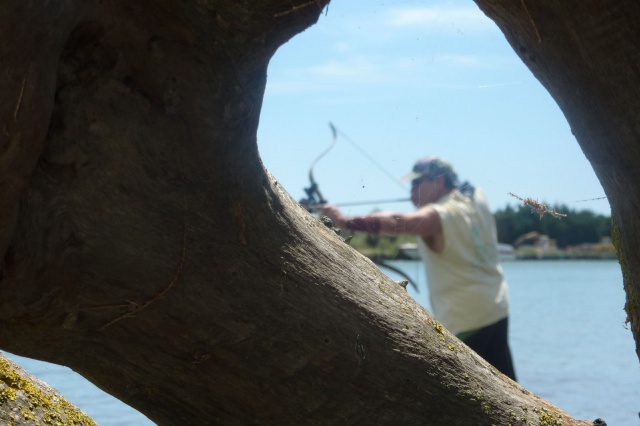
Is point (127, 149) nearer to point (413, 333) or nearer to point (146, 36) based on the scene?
point (146, 36)

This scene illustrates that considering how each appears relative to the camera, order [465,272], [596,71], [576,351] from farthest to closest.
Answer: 1. [576,351]
2. [465,272]
3. [596,71]

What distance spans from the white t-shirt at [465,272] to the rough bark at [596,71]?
2346 mm

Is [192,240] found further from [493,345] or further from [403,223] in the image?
[493,345]

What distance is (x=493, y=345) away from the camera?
4.57 metres

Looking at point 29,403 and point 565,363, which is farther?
point 565,363

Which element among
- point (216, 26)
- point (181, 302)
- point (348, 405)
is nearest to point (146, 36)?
point (216, 26)

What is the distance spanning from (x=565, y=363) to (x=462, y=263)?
26.9 feet

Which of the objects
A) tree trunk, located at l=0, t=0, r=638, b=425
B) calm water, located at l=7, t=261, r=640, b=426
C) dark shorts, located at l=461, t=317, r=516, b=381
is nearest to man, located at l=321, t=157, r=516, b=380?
dark shorts, located at l=461, t=317, r=516, b=381

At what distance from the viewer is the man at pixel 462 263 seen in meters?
4.59

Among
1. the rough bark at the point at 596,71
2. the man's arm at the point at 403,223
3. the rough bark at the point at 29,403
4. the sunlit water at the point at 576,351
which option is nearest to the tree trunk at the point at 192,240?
the rough bark at the point at 596,71

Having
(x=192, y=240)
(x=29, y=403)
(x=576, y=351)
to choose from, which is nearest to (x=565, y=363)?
(x=576, y=351)

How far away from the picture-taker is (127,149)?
1.78 metres

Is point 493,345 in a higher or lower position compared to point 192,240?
lower

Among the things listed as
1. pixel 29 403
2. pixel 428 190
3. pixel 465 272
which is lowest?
pixel 29 403
